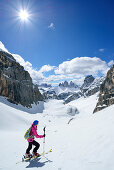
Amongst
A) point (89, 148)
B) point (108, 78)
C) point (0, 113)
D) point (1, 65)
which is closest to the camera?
point (89, 148)

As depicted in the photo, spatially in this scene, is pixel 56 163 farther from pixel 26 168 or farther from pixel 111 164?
pixel 111 164

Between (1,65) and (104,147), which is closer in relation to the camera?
(104,147)

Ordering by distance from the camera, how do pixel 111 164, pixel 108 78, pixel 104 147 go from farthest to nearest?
pixel 108 78, pixel 104 147, pixel 111 164

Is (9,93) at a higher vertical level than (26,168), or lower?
higher

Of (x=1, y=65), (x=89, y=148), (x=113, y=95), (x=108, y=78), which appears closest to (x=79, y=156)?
(x=89, y=148)

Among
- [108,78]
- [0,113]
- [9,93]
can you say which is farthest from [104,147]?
[108,78]

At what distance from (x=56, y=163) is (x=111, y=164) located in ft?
9.72

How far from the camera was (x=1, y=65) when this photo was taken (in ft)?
187

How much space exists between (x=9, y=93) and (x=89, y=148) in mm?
52097

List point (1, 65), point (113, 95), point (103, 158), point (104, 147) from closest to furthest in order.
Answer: point (103, 158)
point (104, 147)
point (1, 65)
point (113, 95)

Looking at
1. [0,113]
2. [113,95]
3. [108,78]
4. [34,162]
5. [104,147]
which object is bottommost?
[34,162]

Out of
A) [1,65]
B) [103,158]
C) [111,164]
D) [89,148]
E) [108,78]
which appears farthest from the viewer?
[108,78]

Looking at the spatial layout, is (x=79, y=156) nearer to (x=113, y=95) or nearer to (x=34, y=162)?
(x=34, y=162)

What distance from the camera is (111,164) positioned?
4699 mm
